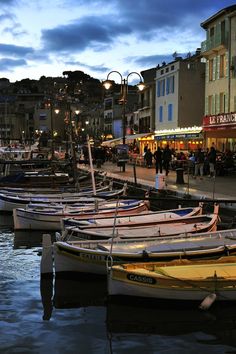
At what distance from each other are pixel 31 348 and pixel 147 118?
191ft

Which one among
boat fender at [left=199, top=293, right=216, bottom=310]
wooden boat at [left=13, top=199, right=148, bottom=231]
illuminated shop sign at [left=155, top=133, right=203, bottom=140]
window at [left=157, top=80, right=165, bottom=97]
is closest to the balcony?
illuminated shop sign at [left=155, top=133, right=203, bottom=140]

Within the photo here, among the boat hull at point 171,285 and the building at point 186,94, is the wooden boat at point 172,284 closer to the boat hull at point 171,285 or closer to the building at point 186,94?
the boat hull at point 171,285

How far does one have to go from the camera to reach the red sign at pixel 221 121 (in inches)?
1261

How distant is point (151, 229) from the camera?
1552cm

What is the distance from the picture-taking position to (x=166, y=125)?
55125 millimetres

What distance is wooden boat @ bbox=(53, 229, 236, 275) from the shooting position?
11.8 meters

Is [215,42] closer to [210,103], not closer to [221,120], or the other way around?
[210,103]

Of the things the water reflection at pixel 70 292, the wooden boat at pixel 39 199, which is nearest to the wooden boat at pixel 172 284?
the water reflection at pixel 70 292

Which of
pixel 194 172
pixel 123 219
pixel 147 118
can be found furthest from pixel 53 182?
pixel 147 118

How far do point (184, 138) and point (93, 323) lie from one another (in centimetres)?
3246

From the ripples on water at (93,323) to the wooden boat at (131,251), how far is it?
0.49 meters

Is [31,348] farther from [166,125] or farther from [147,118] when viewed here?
[147,118]

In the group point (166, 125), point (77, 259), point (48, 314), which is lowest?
point (48, 314)

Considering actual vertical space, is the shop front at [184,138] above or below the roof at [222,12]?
below
